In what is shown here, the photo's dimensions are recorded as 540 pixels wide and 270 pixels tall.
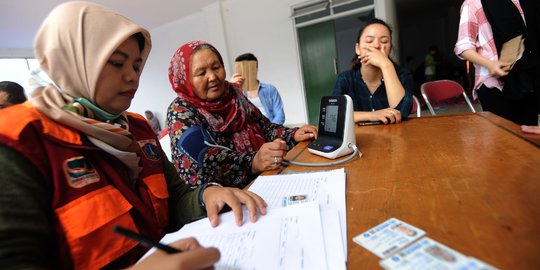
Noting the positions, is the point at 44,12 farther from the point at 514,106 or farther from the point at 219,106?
the point at 514,106

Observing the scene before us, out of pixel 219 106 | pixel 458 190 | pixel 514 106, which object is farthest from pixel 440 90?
pixel 458 190

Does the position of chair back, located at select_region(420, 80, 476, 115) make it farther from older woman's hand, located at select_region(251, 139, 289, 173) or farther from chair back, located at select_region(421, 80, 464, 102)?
older woman's hand, located at select_region(251, 139, 289, 173)

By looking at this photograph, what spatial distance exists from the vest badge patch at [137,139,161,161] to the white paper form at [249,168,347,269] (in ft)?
1.12

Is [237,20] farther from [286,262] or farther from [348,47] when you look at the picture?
[348,47]

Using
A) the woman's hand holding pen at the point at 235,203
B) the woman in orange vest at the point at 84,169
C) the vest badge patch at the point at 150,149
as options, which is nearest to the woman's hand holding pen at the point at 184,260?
the woman in orange vest at the point at 84,169

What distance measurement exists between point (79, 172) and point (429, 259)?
0.67 metres

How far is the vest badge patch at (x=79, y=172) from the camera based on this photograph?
1.86ft

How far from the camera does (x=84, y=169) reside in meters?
0.60

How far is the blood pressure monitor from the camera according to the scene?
3.23 ft

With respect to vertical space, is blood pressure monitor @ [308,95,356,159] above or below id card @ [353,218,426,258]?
above

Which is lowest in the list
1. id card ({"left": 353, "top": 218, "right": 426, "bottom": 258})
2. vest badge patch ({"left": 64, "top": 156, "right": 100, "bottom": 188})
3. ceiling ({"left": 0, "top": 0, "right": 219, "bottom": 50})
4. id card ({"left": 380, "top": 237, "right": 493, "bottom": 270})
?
id card ({"left": 353, "top": 218, "right": 426, "bottom": 258})

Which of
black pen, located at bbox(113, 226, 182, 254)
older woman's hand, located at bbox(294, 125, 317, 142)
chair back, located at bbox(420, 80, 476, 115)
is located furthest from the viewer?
chair back, located at bbox(420, 80, 476, 115)

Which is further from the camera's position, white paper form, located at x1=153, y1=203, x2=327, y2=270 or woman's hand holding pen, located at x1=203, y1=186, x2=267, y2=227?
woman's hand holding pen, located at x1=203, y1=186, x2=267, y2=227

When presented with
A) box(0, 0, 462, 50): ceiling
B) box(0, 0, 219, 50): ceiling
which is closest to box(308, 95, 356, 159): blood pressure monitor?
box(0, 0, 462, 50): ceiling
